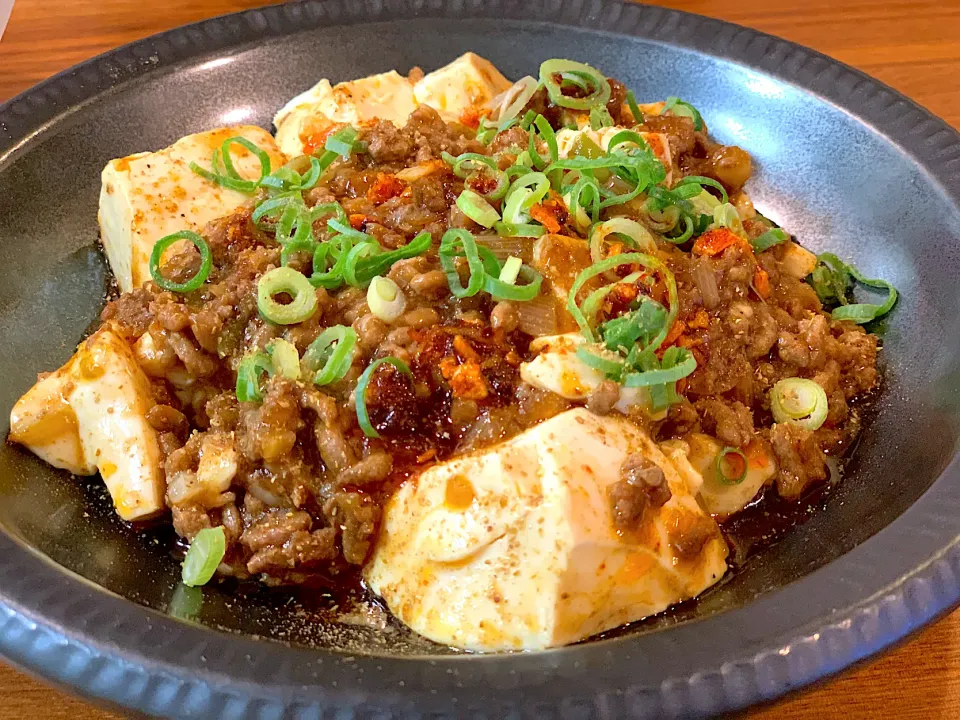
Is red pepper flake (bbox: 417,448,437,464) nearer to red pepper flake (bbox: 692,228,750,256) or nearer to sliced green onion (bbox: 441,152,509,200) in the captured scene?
sliced green onion (bbox: 441,152,509,200)

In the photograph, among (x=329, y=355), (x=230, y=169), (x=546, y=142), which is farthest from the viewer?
(x=230, y=169)

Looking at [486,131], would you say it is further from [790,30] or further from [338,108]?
[790,30]

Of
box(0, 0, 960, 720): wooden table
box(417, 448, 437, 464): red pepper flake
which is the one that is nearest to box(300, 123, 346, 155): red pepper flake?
box(417, 448, 437, 464): red pepper flake

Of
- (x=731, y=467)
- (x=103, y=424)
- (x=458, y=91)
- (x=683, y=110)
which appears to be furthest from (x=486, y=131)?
(x=103, y=424)

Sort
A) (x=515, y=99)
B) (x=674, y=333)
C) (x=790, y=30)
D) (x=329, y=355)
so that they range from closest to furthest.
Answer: (x=329, y=355)
(x=674, y=333)
(x=515, y=99)
(x=790, y=30)

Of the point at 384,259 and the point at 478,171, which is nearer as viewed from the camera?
the point at 384,259

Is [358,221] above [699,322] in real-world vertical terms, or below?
above
